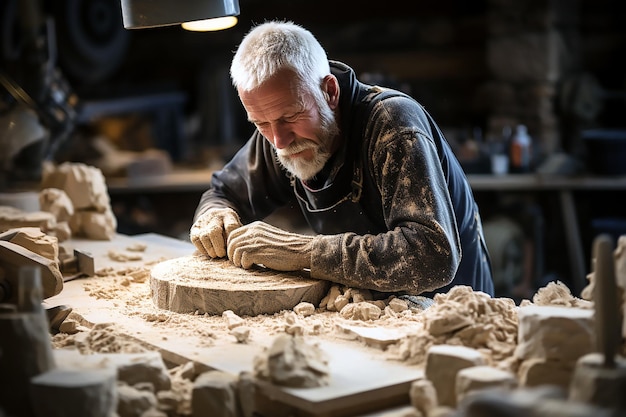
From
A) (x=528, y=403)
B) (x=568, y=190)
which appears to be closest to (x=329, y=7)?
(x=568, y=190)

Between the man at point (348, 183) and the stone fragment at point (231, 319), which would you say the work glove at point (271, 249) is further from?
the stone fragment at point (231, 319)

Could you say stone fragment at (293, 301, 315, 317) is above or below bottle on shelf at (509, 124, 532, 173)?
below

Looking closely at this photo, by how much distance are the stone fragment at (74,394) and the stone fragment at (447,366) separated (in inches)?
35.8

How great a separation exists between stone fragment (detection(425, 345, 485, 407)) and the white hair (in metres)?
1.44

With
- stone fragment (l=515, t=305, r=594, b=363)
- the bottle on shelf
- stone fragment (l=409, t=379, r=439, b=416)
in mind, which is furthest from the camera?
the bottle on shelf

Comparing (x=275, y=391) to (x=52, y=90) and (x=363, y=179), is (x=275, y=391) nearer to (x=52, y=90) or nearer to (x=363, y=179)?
(x=363, y=179)

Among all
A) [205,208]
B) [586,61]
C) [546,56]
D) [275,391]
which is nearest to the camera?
[275,391]

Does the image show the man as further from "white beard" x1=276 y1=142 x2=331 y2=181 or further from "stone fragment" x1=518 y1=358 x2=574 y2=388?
"stone fragment" x1=518 y1=358 x2=574 y2=388

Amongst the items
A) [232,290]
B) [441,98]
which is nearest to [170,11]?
[232,290]

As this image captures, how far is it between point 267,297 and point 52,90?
4106 mm

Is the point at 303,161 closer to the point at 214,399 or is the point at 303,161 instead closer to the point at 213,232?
the point at 213,232

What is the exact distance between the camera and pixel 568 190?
23.3ft

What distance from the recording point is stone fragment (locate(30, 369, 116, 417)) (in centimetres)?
226

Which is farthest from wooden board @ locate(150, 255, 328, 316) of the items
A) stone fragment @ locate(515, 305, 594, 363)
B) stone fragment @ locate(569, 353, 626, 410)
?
stone fragment @ locate(569, 353, 626, 410)
